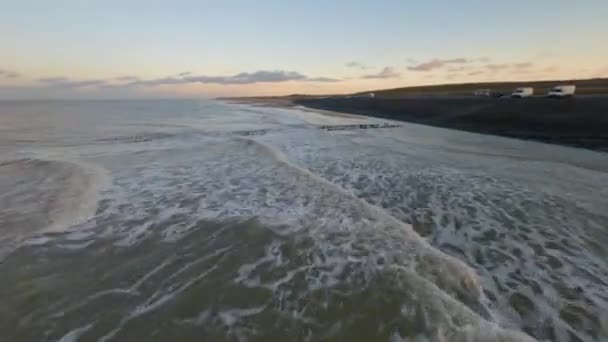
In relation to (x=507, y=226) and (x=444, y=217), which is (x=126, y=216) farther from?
(x=507, y=226)

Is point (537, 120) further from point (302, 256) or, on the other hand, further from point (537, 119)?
point (302, 256)

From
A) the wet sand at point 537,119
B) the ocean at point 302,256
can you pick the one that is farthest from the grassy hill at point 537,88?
the ocean at point 302,256

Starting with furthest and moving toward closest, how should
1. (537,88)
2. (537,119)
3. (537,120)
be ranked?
(537,88), (537,119), (537,120)

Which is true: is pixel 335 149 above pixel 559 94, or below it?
below

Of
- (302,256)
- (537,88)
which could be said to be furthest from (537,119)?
(537,88)

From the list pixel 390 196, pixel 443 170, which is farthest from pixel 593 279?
pixel 443 170

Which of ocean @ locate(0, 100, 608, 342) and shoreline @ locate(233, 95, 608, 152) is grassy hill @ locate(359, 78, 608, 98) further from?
ocean @ locate(0, 100, 608, 342)

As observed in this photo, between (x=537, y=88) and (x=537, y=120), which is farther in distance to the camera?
(x=537, y=88)

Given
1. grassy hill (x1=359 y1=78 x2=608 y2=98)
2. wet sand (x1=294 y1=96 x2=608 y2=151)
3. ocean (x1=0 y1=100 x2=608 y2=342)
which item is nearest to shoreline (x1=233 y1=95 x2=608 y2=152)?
wet sand (x1=294 y1=96 x2=608 y2=151)

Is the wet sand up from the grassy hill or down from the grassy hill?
down
